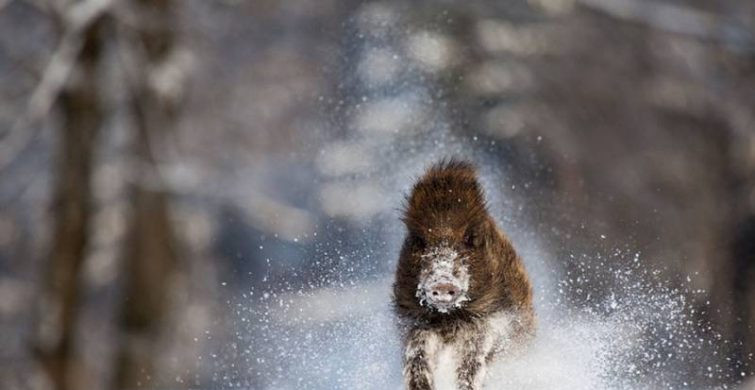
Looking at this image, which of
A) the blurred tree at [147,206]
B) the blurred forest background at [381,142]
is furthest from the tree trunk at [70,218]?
the blurred forest background at [381,142]

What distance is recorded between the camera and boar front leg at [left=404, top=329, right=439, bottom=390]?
4.11m

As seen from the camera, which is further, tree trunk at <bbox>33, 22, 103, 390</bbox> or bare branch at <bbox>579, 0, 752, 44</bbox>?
bare branch at <bbox>579, 0, 752, 44</bbox>

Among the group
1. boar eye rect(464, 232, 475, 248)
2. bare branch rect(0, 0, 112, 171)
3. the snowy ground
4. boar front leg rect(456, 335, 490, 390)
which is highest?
bare branch rect(0, 0, 112, 171)

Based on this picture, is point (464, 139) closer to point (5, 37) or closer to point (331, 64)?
point (331, 64)

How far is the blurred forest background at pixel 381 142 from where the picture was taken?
644cm

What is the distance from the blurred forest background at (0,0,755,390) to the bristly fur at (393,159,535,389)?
5.07 ft

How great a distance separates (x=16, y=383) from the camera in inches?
350

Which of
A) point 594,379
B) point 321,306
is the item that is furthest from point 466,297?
point 321,306

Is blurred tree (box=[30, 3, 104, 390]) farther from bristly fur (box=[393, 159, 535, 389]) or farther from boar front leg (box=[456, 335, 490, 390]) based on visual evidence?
boar front leg (box=[456, 335, 490, 390])

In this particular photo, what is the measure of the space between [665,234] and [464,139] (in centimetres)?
130

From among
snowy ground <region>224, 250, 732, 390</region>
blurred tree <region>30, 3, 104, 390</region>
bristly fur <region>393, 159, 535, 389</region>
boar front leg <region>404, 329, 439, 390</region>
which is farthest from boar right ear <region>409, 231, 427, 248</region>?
blurred tree <region>30, 3, 104, 390</region>

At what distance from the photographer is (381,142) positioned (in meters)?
7.18

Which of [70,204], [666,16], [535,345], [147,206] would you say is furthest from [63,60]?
[666,16]

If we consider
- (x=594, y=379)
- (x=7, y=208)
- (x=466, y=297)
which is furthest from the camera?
(x=7, y=208)
